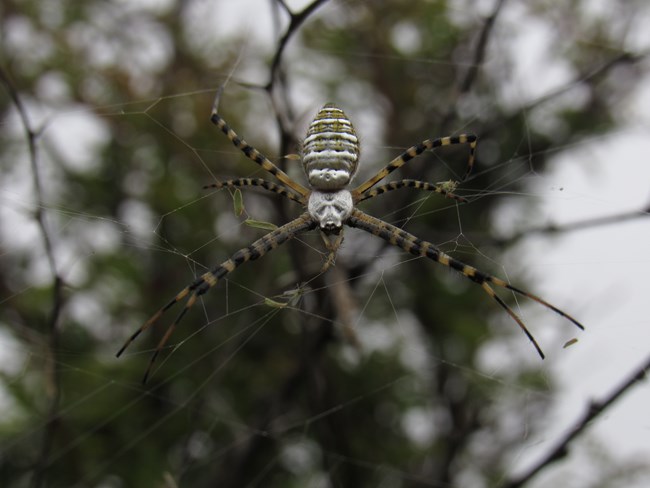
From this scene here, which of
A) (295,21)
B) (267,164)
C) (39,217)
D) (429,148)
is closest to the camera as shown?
(295,21)

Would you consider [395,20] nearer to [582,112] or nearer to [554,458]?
[582,112]

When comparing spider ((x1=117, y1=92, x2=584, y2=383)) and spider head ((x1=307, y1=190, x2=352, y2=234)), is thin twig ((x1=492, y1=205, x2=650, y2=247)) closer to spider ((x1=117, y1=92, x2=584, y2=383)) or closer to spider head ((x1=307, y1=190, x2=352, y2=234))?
spider ((x1=117, y1=92, x2=584, y2=383))

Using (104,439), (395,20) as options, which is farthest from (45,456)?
(395,20)

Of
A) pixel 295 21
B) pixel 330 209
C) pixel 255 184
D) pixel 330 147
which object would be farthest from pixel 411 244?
pixel 295 21

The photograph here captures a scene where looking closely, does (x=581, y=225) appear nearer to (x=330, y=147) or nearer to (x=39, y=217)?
(x=330, y=147)

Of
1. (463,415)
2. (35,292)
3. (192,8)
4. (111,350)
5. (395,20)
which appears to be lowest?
(463,415)

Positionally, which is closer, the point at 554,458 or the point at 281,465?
the point at 554,458

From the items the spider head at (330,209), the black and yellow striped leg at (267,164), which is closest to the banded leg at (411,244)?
the spider head at (330,209)
